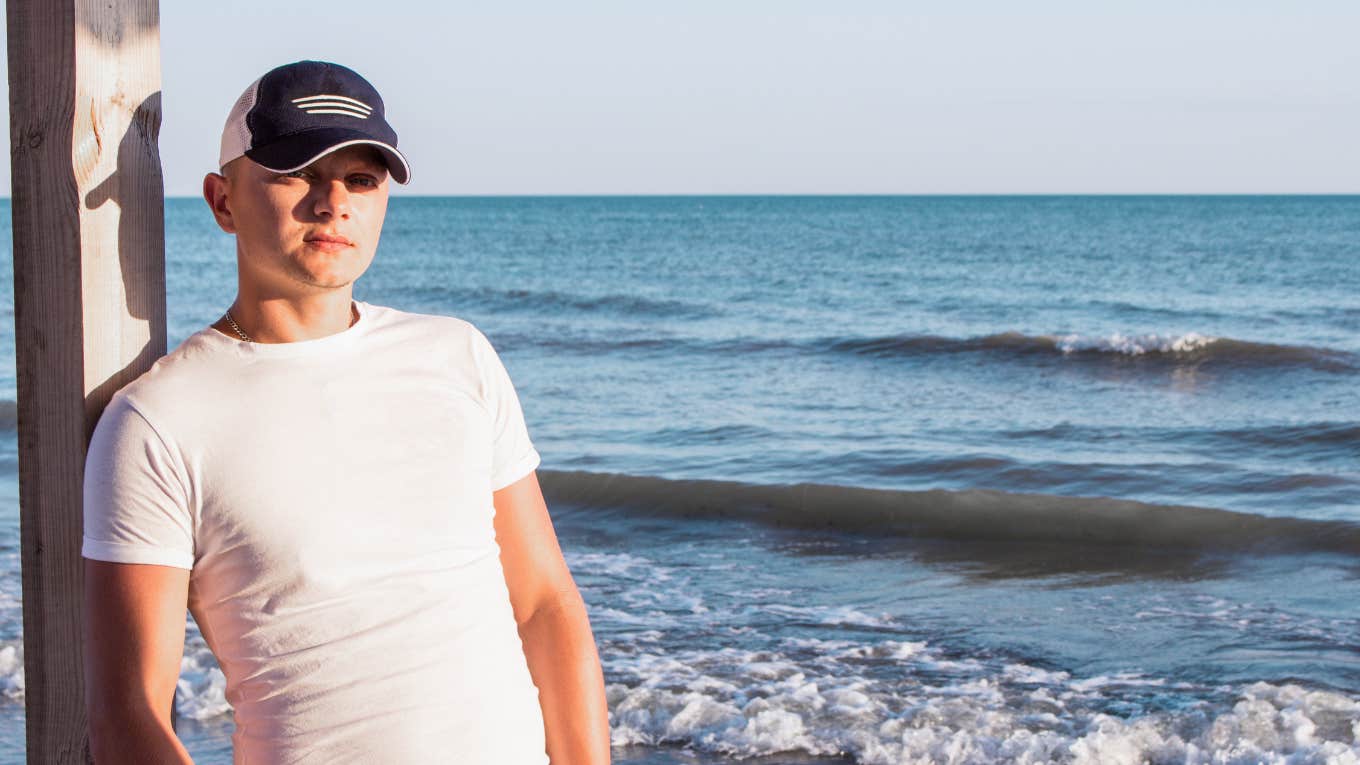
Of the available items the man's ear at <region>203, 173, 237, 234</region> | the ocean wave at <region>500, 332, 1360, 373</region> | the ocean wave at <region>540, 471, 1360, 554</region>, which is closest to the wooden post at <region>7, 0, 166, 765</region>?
the man's ear at <region>203, 173, 237, 234</region>

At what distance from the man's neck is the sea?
679 mm

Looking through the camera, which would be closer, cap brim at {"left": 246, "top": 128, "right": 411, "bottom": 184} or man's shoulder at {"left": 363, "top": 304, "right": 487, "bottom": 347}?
cap brim at {"left": 246, "top": 128, "right": 411, "bottom": 184}

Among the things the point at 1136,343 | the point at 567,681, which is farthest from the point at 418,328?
the point at 1136,343

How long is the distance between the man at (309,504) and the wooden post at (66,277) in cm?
13

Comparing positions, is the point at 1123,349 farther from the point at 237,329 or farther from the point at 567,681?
the point at 237,329

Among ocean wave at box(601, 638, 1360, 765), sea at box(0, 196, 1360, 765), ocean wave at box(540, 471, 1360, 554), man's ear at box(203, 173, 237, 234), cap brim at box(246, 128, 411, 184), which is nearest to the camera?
cap brim at box(246, 128, 411, 184)

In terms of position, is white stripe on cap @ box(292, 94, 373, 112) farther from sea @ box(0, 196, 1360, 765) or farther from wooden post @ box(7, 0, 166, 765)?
sea @ box(0, 196, 1360, 765)

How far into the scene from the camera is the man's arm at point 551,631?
7.27ft

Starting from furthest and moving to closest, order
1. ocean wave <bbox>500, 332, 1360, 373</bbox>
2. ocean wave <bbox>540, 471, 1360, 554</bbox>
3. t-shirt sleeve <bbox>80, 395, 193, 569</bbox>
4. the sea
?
ocean wave <bbox>500, 332, 1360, 373</bbox> < ocean wave <bbox>540, 471, 1360, 554</bbox> < the sea < t-shirt sleeve <bbox>80, 395, 193, 569</bbox>

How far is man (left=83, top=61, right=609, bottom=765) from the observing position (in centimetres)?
179

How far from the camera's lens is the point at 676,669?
231 inches

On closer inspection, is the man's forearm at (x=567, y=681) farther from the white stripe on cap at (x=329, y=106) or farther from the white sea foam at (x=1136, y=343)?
the white sea foam at (x=1136, y=343)

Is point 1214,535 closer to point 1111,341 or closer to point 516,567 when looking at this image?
point 516,567

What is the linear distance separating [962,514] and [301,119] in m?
7.68
